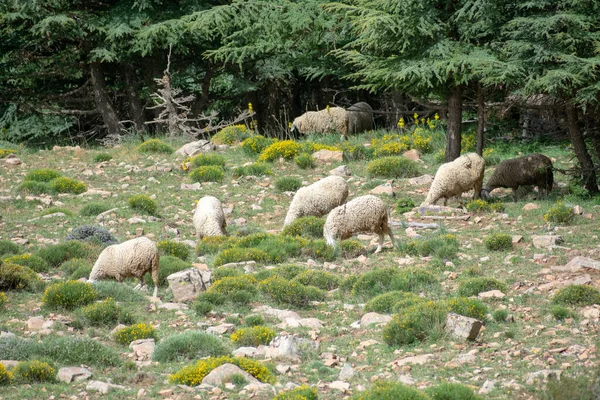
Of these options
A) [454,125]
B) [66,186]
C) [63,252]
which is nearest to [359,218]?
[63,252]

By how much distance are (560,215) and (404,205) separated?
332 centimetres

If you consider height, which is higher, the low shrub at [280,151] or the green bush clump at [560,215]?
the low shrub at [280,151]

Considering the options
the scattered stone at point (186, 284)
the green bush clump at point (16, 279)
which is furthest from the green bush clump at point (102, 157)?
the scattered stone at point (186, 284)

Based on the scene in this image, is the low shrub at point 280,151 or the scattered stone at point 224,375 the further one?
the low shrub at point 280,151

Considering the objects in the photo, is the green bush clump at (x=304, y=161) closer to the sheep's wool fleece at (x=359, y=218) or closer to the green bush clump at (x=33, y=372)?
the sheep's wool fleece at (x=359, y=218)

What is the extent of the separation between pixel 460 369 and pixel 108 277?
19.4 feet

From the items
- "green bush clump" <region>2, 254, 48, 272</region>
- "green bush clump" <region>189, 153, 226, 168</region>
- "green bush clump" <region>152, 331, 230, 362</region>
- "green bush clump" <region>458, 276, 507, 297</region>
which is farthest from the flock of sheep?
"green bush clump" <region>189, 153, 226, 168</region>

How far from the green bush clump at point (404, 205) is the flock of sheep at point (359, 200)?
0.26 meters

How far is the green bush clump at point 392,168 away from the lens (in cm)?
1948

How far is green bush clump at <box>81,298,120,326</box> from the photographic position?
35.6 feet

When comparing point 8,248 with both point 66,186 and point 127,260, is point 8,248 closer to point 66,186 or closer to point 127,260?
point 127,260

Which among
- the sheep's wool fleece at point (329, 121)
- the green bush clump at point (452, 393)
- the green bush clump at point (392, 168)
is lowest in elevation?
the green bush clump at point (452, 393)

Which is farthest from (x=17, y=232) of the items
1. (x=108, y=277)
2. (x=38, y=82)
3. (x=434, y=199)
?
(x=38, y=82)

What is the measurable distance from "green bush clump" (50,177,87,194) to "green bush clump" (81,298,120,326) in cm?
846
